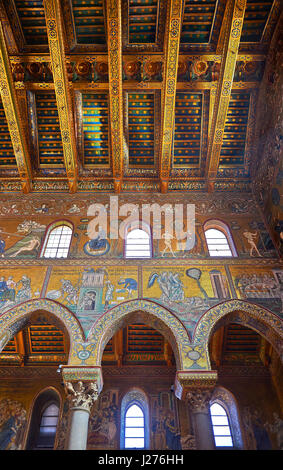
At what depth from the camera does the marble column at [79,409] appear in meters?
7.00

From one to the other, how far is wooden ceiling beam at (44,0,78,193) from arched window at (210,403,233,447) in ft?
30.0

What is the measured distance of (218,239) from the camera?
11508mm

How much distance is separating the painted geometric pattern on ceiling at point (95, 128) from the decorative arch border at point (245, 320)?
7212 mm

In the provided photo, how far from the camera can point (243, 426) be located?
33.7 ft

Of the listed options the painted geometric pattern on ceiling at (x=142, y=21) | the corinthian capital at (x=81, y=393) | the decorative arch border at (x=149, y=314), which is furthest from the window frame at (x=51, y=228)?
the painted geometric pattern on ceiling at (x=142, y=21)

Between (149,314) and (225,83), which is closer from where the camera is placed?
(149,314)

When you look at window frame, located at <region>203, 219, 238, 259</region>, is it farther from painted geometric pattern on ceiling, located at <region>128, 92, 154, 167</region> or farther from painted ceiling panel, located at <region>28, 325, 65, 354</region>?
painted ceiling panel, located at <region>28, 325, 65, 354</region>

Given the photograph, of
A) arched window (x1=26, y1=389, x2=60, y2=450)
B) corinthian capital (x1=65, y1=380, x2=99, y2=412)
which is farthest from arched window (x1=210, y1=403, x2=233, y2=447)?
arched window (x1=26, y1=389, x2=60, y2=450)

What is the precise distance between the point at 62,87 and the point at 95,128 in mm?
2023

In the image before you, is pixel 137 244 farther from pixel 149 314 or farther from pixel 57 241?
pixel 149 314

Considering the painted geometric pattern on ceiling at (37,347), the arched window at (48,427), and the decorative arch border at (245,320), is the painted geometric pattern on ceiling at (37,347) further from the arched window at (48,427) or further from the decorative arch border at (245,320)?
the decorative arch border at (245,320)

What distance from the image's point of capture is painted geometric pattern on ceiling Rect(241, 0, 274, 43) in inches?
396

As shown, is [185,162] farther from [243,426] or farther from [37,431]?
[37,431]

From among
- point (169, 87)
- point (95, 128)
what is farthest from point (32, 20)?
point (169, 87)
